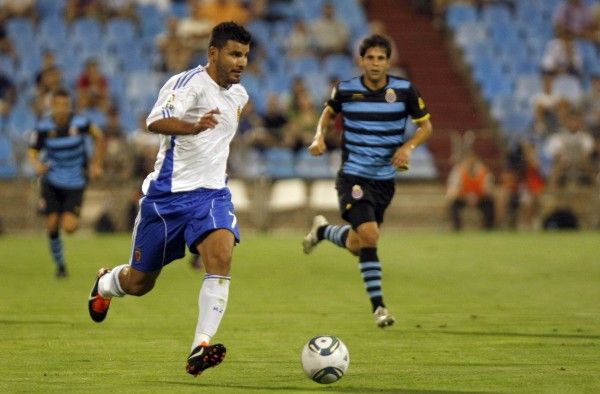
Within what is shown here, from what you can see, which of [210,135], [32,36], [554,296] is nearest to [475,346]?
[210,135]

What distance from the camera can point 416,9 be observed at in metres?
31.5

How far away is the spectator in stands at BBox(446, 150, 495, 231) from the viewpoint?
25000 millimetres

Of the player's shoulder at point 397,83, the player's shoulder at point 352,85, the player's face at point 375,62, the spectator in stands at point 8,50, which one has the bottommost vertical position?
the spectator in stands at point 8,50

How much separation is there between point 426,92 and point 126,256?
11.8 meters

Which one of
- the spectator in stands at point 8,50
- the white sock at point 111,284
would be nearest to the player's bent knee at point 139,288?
the white sock at point 111,284

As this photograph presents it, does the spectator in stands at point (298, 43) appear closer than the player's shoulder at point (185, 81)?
No

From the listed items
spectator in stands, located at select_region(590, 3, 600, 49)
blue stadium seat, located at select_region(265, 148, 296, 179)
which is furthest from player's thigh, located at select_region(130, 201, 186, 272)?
spectator in stands, located at select_region(590, 3, 600, 49)

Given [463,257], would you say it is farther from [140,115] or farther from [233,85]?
[233,85]

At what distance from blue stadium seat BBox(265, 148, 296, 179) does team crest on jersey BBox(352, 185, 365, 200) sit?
13908 millimetres

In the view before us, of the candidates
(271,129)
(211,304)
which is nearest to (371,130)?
(211,304)

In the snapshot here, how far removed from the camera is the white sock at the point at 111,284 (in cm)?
947

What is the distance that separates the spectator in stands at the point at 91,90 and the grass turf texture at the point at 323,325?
562 centimetres

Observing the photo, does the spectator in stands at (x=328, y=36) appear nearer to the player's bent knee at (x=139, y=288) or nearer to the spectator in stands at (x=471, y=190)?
the spectator in stands at (x=471, y=190)

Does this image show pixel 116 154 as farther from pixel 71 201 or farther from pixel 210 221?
pixel 210 221
